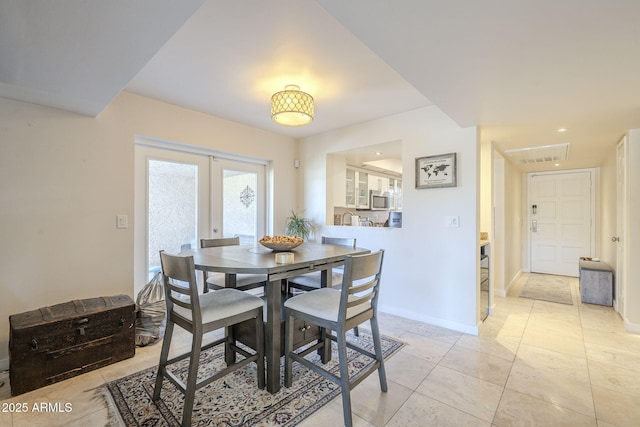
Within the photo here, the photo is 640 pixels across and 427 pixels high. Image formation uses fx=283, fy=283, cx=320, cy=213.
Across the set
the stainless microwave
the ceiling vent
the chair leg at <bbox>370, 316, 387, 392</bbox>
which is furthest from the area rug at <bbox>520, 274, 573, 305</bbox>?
the chair leg at <bbox>370, 316, 387, 392</bbox>

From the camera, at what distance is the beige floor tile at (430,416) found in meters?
1.61

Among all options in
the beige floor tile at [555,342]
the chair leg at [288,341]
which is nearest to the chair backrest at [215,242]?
the chair leg at [288,341]

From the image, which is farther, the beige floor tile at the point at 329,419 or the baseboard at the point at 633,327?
the baseboard at the point at 633,327

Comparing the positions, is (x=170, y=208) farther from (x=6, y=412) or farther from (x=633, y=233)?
(x=633, y=233)

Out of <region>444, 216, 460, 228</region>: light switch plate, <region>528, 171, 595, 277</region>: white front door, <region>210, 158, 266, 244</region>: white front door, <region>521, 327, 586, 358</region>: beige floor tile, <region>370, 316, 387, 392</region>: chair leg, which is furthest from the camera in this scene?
<region>528, 171, 595, 277</region>: white front door

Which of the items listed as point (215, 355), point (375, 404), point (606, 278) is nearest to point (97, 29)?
point (215, 355)

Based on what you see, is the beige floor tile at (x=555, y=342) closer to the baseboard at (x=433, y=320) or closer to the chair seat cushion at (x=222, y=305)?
the baseboard at (x=433, y=320)

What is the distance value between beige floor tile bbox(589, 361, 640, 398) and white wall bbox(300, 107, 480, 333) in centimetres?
89

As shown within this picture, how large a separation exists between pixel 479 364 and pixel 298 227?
2.62 meters

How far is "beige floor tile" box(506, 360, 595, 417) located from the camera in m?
1.79

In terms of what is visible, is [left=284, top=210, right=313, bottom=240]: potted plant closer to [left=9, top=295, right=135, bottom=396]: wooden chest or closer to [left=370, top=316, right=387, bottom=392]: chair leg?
[left=9, top=295, right=135, bottom=396]: wooden chest

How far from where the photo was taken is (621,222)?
3260mm

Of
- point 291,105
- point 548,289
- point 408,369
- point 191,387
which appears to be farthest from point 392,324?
point 548,289

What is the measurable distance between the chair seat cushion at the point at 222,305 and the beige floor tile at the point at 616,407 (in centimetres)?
217
